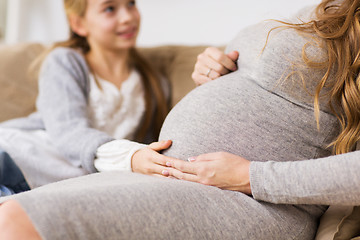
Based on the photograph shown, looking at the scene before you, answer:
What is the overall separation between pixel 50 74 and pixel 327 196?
1077mm

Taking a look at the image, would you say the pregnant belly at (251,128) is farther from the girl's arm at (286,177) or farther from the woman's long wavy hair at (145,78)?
the woman's long wavy hair at (145,78)

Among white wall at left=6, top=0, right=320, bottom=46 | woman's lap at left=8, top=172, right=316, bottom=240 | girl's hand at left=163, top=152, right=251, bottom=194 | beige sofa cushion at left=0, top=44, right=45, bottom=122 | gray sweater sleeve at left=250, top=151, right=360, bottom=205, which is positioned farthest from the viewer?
white wall at left=6, top=0, right=320, bottom=46

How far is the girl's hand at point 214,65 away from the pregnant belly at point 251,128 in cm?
13

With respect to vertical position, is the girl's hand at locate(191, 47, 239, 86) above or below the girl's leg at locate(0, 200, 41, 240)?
above

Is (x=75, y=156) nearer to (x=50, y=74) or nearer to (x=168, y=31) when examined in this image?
(x=50, y=74)

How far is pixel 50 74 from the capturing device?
1601mm

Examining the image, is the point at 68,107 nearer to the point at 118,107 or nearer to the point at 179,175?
the point at 118,107

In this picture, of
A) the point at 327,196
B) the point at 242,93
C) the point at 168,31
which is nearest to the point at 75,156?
the point at 242,93

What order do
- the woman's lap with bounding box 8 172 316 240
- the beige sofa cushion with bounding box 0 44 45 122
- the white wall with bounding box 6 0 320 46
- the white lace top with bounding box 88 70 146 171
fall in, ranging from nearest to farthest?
the woman's lap with bounding box 8 172 316 240 → the white lace top with bounding box 88 70 146 171 → the beige sofa cushion with bounding box 0 44 45 122 → the white wall with bounding box 6 0 320 46

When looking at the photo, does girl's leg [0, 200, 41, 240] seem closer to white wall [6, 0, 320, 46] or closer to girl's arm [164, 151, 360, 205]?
girl's arm [164, 151, 360, 205]

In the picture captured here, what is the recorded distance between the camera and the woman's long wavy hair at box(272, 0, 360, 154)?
100 cm

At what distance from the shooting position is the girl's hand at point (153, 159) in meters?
1.10

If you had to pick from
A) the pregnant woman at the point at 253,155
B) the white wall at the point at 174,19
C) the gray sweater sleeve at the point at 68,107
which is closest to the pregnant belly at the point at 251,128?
the pregnant woman at the point at 253,155

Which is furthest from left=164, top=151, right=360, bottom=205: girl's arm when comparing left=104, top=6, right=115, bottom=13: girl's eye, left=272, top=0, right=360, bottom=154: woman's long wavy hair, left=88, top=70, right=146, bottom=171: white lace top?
left=104, top=6, right=115, bottom=13: girl's eye
